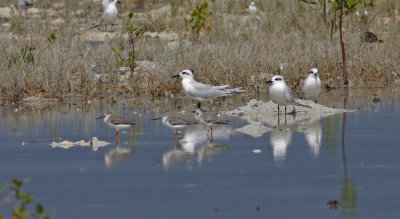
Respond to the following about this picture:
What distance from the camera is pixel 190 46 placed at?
20906 mm

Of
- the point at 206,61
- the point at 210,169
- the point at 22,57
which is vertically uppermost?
the point at 22,57

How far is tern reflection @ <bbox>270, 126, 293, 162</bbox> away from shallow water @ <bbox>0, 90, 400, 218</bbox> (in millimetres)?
13

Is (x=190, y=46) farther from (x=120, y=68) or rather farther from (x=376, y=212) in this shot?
(x=376, y=212)

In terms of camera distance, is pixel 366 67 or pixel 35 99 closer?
pixel 35 99

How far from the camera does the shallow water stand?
743cm

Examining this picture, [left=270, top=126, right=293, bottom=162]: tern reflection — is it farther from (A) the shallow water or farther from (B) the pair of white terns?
(B) the pair of white terns

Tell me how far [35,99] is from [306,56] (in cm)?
661

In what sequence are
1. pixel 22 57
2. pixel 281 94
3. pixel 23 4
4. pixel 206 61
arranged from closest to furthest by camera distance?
pixel 281 94 < pixel 22 57 < pixel 206 61 < pixel 23 4

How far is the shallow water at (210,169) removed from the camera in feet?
24.4

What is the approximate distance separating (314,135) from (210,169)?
→ 2995mm

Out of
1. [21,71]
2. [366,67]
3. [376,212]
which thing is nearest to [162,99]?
[21,71]

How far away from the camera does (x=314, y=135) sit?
1191cm

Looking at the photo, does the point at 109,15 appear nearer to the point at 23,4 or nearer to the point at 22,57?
the point at 23,4

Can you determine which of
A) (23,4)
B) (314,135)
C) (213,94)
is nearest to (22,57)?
(213,94)
